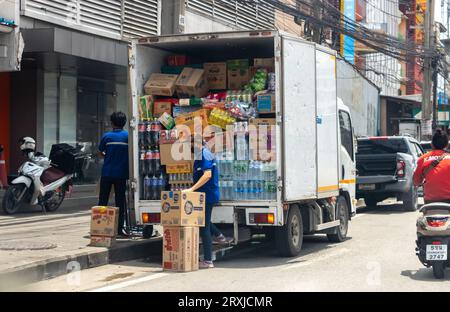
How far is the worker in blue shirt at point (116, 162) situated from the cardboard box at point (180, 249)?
6.80ft

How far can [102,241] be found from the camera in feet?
33.9

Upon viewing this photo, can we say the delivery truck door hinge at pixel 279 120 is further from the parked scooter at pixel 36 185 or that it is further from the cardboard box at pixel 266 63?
the parked scooter at pixel 36 185

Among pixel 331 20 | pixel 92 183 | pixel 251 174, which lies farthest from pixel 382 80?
pixel 251 174

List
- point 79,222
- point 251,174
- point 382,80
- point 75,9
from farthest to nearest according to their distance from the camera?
point 382,80
point 75,9
point 79,222
point 251,174

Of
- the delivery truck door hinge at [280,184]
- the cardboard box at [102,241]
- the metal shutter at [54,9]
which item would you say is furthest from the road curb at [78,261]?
the metal shutter at [54,9]

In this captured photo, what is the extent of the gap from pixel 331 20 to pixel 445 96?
1493 inches

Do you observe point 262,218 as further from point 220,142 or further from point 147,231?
point 147,231

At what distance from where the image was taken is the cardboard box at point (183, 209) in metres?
9.30

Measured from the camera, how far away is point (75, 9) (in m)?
16.8

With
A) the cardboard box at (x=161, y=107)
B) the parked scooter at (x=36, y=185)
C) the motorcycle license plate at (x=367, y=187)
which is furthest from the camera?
the motorcycle license plate at (x=367, y=187)

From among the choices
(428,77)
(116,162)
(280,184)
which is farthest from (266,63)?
(428,77)

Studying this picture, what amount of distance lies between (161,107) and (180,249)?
2.50m

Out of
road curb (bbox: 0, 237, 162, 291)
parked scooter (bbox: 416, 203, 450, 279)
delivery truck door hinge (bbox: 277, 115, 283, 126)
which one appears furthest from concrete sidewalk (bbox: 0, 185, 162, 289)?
parked scooter (bbox: 416, 203, 450, 279)
